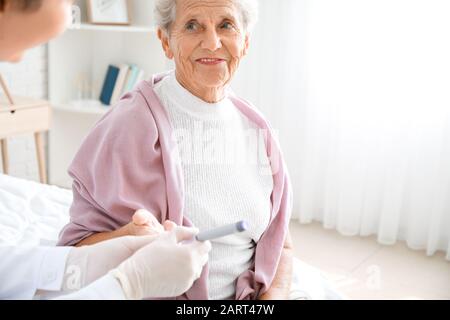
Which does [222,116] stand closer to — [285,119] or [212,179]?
[212,179]

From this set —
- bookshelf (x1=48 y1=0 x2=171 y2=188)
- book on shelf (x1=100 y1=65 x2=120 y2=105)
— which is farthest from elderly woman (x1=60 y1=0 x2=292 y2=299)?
book on shelf (x1=100 y1=65 x2=120 y2=105)

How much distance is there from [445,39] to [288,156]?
A: 1.07 m

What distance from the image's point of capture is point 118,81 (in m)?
3.86

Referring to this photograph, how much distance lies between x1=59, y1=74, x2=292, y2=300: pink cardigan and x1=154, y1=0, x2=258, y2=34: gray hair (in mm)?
209

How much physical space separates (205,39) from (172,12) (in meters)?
0.11

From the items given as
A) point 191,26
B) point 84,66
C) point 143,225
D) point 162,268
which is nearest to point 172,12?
point 191,26

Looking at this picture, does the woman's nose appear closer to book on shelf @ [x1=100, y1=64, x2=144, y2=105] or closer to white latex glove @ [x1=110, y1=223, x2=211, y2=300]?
white latex glove @ [x1=110, y1=223, x2=211, y2=300]

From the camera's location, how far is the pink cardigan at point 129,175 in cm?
144

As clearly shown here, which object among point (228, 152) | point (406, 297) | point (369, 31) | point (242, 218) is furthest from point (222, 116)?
point (369, 31)

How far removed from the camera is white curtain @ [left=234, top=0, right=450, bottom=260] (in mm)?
3148

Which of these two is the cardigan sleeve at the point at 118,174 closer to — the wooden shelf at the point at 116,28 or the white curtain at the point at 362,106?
the white curtain at the point at 362,106

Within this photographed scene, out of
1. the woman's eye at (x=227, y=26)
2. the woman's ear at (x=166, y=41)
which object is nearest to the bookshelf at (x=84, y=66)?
the woman's ear at (x=166, y=41)

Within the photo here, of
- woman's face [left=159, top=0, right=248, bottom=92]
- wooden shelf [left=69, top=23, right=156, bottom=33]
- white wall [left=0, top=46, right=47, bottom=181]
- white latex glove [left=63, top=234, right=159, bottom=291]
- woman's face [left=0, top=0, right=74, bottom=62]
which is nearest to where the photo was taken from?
woman's face [left=0, top=0, right=74, bottom=62]

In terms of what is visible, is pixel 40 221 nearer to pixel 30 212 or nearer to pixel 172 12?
pixel 30 212
